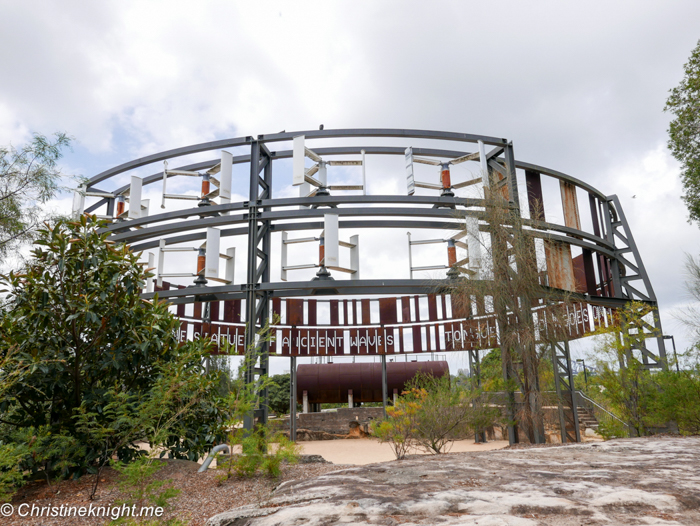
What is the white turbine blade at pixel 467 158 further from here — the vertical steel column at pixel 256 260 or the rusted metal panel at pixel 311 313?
the rusted metal panel at pixel 311 313

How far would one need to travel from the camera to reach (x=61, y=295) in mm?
5402

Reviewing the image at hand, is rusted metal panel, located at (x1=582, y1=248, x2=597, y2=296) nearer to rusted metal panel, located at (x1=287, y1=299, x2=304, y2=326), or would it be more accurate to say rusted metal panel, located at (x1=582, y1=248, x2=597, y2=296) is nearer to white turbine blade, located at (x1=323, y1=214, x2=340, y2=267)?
white turbine blade, located at (x1=323, y1=214, x2=340, y2=267)

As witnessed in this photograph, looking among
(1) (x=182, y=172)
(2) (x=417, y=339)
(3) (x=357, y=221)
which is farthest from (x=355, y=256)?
(2) (x=417, y=339)

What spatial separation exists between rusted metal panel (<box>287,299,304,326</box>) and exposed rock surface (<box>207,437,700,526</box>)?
10.7 meters

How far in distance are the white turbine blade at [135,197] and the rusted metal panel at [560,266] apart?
990 cm

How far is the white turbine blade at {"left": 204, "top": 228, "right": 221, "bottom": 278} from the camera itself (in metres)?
10.1

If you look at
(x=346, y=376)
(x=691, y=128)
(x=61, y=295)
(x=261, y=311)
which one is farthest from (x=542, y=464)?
(x=346, y=376)

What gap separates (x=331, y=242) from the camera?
9.79 metres

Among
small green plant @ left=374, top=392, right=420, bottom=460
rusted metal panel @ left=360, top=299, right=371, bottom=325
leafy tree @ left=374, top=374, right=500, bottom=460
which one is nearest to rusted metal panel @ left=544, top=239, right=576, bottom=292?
leafy tree @ left=374, top=374, right=500, bottom=460

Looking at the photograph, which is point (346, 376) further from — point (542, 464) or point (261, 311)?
point (542, 464)

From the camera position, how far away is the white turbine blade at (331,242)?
31.8 ft

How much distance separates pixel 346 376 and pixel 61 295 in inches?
579

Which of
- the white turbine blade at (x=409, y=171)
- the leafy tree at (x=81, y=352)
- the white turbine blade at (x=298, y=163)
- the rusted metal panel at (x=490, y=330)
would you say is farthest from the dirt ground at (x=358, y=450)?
the white turbine blade at (x=298, y=163)

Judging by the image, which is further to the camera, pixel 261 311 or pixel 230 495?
pixel 261 311
